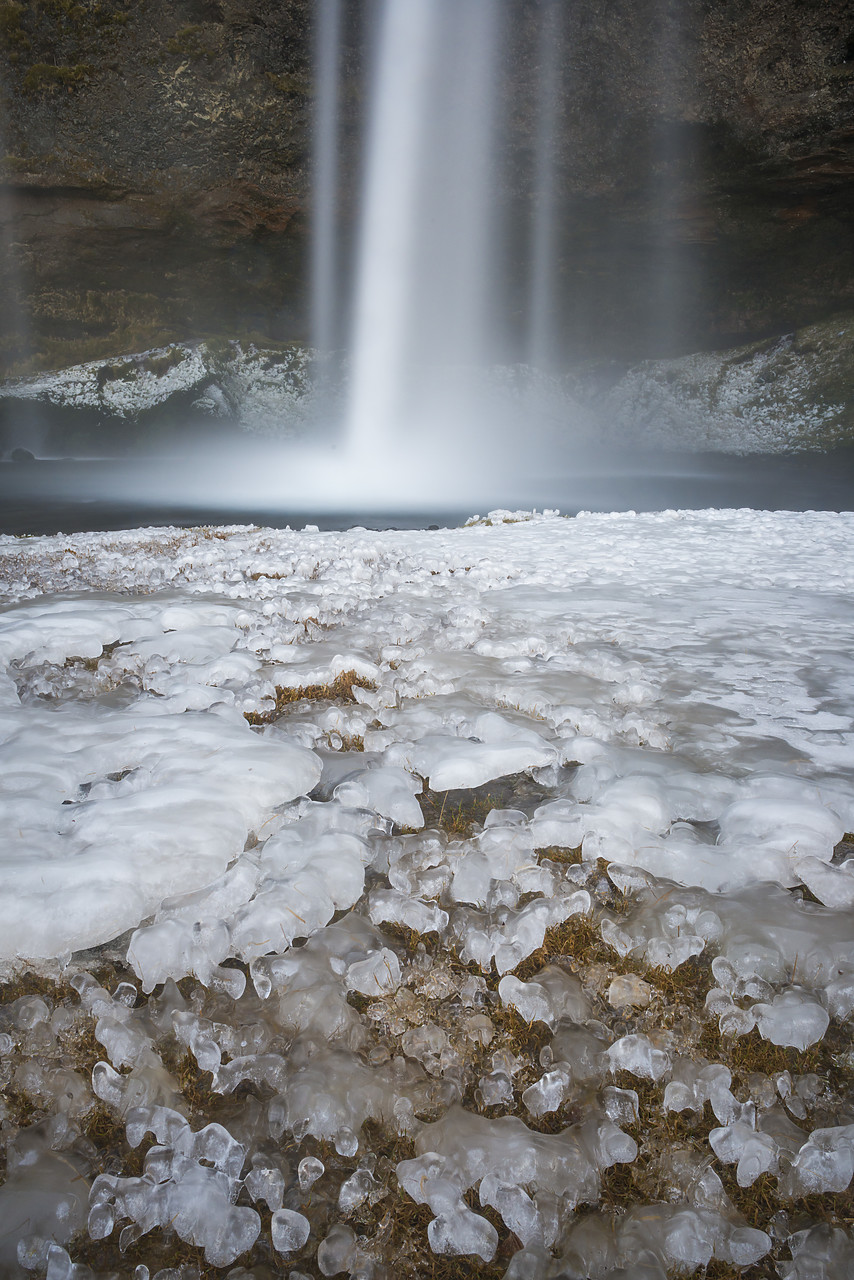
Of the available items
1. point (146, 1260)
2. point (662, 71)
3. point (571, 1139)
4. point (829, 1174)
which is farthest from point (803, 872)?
point (662, 71)

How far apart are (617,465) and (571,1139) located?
100.0 feet

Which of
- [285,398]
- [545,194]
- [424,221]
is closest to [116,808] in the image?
[285,398]

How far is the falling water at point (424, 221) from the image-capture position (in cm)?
2053

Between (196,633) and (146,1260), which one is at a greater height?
(196,633)

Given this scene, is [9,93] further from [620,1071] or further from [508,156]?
[620,1071]

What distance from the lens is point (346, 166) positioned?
22.5m

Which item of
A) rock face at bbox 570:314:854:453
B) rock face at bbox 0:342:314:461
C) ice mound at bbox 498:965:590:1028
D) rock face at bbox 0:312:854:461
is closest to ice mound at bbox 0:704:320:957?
ice mound at bbox 498:965:590:1028

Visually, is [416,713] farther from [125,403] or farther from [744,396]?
[744,396]

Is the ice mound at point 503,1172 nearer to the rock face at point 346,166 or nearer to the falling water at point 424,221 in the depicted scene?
the rock face at point 346,166

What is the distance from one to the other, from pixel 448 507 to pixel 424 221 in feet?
48.2

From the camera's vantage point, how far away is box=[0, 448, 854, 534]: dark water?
15.5 meters

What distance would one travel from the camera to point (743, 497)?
22.0 m

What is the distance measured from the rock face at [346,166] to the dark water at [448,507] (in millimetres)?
5516

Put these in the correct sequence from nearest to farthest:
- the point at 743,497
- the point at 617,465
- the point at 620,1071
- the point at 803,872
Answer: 1. the point at 620,1071
2. the point at 803,872
3. the point at 743,497
4. the point at 617,465
